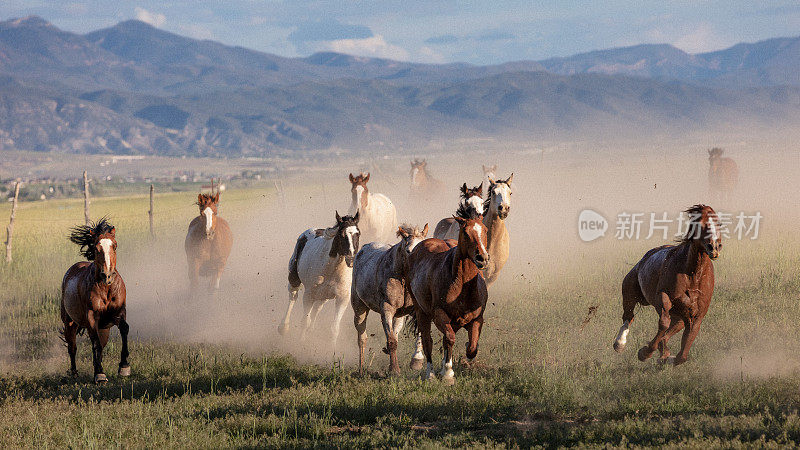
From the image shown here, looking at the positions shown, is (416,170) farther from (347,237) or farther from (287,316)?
(347,237)

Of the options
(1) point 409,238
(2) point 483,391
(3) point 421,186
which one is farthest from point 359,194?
(3) point 421,186

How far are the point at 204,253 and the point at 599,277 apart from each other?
10.0m

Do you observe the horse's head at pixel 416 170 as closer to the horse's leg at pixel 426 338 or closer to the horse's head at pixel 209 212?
the horse's head at pixel 209 212

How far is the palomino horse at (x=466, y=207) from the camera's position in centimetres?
1021

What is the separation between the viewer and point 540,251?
80.3ft

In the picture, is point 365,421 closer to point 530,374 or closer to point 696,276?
point 530,374

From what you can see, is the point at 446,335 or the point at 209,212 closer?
the point at 446,335

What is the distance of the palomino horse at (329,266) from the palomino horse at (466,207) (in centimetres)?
212

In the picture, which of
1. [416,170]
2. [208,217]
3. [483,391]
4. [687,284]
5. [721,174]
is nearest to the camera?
[687,284]

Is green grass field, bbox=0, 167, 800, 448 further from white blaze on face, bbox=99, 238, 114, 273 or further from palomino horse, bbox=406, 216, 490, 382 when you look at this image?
white blaze on face, bbox=99, 238, 114, 273

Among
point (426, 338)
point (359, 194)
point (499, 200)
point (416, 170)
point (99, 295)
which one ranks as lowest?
point (426, 338)

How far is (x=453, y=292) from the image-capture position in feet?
31.8

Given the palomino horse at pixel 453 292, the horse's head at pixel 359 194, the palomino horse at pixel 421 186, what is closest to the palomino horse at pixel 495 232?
the palomino horse at pixel 453 292

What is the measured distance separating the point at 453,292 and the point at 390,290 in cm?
182
